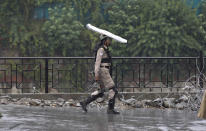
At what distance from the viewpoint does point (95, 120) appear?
955 cm

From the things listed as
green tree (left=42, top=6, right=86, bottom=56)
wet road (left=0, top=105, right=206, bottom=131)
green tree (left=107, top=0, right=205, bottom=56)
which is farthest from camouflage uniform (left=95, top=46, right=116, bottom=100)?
green tree (left=42, top=6, right=86, bottom=56)

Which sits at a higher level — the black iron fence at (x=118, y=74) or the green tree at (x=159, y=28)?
the green tree at (x=159, y=28)

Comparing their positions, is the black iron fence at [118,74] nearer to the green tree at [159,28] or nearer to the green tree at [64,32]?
the green tree at [159,28]

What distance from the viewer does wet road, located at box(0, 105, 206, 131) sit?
27.9 feet

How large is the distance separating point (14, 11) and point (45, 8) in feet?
4.65

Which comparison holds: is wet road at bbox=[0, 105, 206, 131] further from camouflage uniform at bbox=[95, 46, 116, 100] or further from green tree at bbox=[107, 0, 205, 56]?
green tree at bbox=[107, 0, 205, 56]

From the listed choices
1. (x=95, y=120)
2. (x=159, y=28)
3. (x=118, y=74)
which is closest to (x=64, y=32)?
(x=159, y=28)

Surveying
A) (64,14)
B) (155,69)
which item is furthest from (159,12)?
(64,14)

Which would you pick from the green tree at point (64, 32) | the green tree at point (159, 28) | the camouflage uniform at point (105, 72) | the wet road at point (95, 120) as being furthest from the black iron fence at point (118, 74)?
the camouflage uniform at point (105, 72)

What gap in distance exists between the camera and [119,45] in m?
20.2

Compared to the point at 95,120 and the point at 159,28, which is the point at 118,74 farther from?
the point at 95,120

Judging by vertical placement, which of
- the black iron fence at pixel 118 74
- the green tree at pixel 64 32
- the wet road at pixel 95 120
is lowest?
the wet road at pixel 95 120

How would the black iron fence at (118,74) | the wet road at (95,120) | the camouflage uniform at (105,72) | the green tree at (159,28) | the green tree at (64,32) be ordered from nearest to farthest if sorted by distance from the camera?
1. the wet road at (95,120)
2. the camouflage uniform at (105,72)
3. the black iron fence at (118,74)
4. the green tree at (159,28)
5. the green tree at (64,32)

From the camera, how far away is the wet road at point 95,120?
27.9ft
